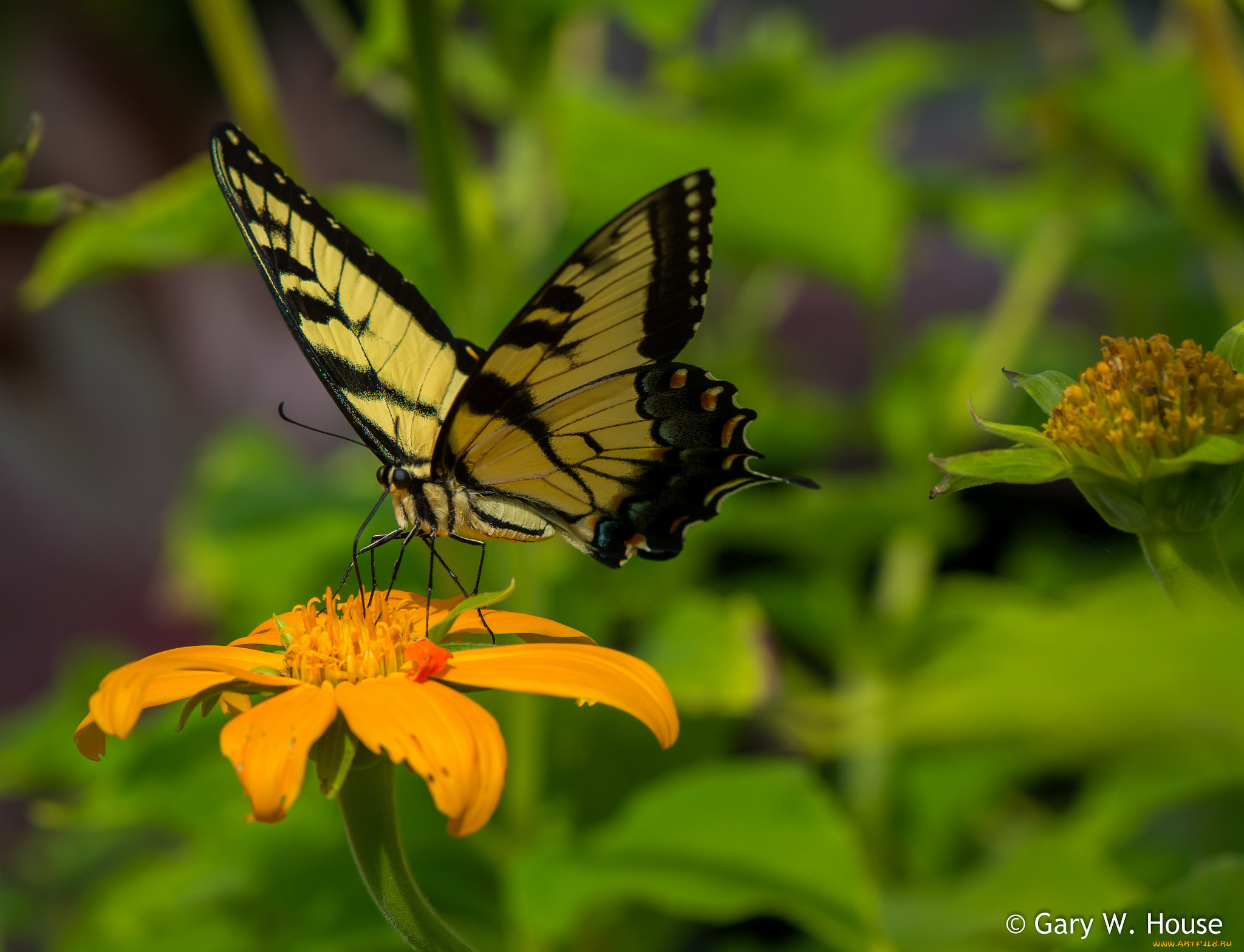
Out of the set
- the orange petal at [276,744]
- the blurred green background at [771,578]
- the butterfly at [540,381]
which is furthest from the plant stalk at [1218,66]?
the orange petal at [276,744]

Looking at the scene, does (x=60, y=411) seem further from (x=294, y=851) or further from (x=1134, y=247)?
(x=1134, y=247)

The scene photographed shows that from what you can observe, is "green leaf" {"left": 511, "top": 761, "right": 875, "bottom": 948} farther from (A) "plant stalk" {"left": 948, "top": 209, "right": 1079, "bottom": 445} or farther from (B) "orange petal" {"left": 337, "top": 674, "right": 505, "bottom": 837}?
(A) "plant stalk" {"left": 948, "top": 209, "right": 1079, "bottom": 445}

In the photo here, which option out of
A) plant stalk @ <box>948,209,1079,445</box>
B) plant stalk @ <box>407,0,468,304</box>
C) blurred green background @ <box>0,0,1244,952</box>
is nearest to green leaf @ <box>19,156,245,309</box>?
blurred green background @ <box>0,0,1244,952</box>

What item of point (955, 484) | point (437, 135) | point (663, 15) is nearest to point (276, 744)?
point (955, 484)

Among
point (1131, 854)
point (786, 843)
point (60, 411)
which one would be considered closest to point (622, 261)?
point (786, 843)

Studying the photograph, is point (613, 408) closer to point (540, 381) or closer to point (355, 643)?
point (540, 381)
